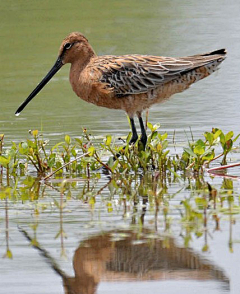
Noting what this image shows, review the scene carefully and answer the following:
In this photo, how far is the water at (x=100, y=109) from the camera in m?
4.30

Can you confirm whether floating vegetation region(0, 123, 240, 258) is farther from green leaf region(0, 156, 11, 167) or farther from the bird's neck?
the bird's neck

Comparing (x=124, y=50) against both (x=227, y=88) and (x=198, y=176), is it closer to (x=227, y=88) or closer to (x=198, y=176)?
(x=227, y=88)

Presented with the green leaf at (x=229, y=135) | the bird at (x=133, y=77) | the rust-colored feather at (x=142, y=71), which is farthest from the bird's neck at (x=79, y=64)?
the green leaf at (x=229, y=135)

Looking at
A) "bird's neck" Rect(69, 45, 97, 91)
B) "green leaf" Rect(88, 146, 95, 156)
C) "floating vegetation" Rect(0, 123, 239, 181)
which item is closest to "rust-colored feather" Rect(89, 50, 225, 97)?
"bird's neck" Rect(69, 45, 97, 91)

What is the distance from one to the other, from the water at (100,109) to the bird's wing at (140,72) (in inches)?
22.1

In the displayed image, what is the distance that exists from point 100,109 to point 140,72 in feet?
5.79

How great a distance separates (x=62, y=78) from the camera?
1130 centimetres

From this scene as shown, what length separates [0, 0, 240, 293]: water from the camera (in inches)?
169

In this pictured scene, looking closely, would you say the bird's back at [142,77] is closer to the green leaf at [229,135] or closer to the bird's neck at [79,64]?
the bird's neck at [79,64]

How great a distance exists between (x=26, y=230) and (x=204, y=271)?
49.3 inches

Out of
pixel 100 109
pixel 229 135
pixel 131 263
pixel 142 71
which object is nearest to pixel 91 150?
pixel 229 135

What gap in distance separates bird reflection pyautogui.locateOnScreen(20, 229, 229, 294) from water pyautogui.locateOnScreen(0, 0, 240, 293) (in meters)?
0.03

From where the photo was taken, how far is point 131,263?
170 inches

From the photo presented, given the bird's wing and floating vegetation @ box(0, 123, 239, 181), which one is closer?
floating vegetation @ box(0, 123, 239, 181)
